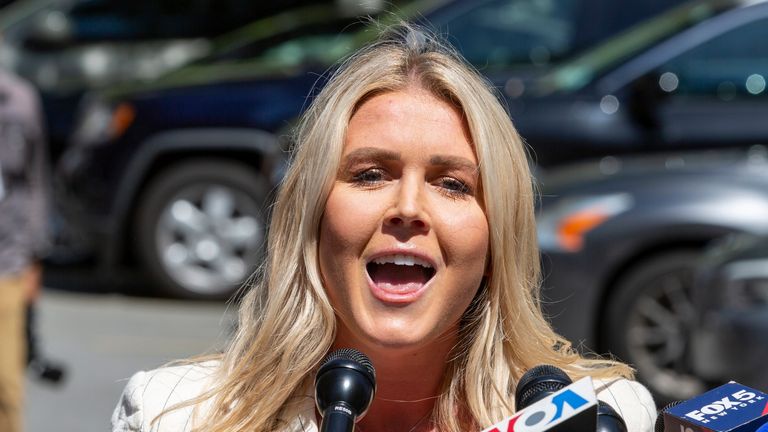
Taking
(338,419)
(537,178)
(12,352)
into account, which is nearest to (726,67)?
(537,178)

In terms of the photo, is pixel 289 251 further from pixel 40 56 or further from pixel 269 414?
pixel 40 56

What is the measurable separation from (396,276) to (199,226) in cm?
703

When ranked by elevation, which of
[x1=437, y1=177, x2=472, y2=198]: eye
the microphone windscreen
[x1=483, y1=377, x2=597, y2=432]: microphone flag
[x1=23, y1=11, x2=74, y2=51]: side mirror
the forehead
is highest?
[x1=23, y1=11, x2=74, y2=51]: side mirror

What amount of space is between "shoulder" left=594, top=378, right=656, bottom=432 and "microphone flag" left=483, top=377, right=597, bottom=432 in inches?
27.8

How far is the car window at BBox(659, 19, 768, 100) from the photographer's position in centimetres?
784

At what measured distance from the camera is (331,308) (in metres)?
2.42

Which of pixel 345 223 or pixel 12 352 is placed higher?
pixel 12 352

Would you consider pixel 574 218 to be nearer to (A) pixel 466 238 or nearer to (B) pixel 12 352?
(B) pixel 12 352

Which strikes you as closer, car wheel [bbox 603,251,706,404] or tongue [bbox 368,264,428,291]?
tongue [bbox 368,264,428,291]

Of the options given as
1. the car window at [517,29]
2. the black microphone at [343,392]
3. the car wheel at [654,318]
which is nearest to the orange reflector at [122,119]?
the car window at [517,29]

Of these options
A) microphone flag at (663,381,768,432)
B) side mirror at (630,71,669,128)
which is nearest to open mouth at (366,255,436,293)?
microphone flag at (663,381,768,432)

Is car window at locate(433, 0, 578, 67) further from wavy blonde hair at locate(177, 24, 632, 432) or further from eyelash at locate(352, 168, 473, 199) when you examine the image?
eyelash at locate(352, 168, 473, 199)

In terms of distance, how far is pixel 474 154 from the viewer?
7.92ft

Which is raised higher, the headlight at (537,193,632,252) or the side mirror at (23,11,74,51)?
the side mirror at (23,11,74,51)
